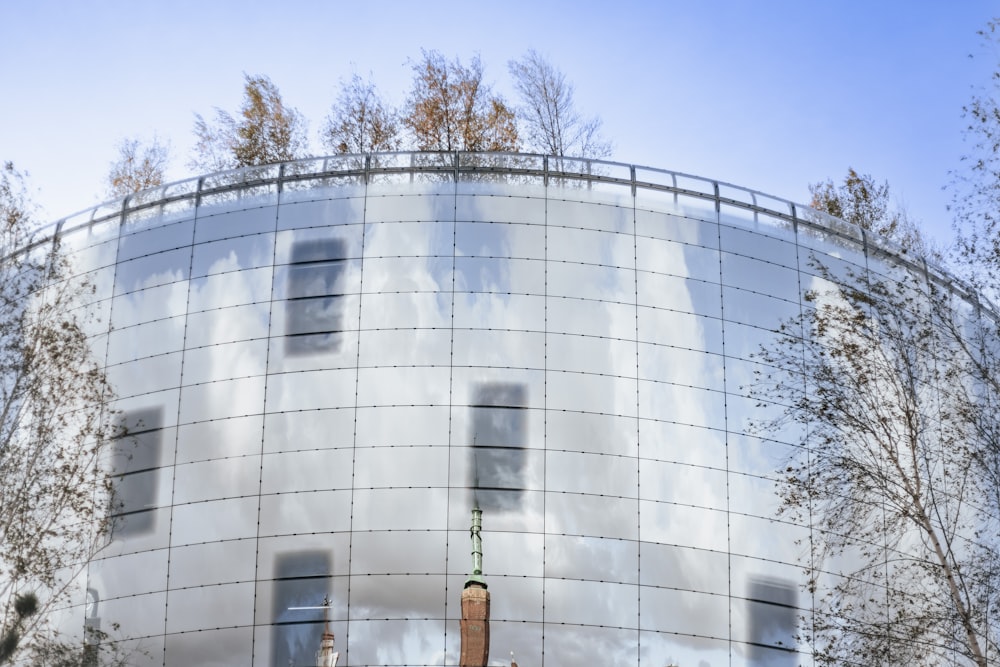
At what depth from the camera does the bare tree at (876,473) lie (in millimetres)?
28453

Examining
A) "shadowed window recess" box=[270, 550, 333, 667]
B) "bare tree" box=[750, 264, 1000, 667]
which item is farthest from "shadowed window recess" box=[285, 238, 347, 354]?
"bare tree" box=[750, 264, 1000, 667]

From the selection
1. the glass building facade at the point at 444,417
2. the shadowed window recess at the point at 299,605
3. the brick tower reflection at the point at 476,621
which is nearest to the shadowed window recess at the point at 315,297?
the glass building facade at the point at 444,417

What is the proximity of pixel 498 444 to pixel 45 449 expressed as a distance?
1215cm

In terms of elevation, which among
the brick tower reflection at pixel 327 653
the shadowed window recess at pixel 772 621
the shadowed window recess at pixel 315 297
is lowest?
the brick tower reflection at pixel 327 653

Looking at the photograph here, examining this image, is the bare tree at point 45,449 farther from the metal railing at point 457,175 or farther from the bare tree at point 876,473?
the bare tree at point 876,473

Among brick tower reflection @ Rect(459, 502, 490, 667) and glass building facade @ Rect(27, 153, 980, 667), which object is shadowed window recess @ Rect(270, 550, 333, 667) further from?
brick tower reflection @ Rect(459, 502, 490, 667)

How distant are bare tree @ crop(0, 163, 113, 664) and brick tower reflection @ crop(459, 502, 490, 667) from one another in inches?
388

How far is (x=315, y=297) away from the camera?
1192 inches

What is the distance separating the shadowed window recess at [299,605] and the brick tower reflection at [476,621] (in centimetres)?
340

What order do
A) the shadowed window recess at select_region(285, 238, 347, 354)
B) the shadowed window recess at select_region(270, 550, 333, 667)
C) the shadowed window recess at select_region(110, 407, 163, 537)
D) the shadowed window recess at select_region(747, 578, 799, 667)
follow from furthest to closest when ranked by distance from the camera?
the shadowed window recess at select_region(285, 238, 347, 354)
the shadowed window recess at select_region(110, 407, 163, 537)
the shadowed window recess at select_region(747, 578, 799, 667)
the shadowed window recess at select_region(270, 550, 333, 667)

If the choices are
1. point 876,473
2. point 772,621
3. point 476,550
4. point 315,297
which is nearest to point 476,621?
point 476,550

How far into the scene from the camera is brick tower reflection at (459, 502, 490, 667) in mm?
26109

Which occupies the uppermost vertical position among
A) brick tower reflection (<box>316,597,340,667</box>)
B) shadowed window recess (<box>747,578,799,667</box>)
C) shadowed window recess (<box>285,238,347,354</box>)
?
shadowed window recess (<box>285,238,347,354</box>)

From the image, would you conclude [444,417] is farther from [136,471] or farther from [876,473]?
[876,473]
